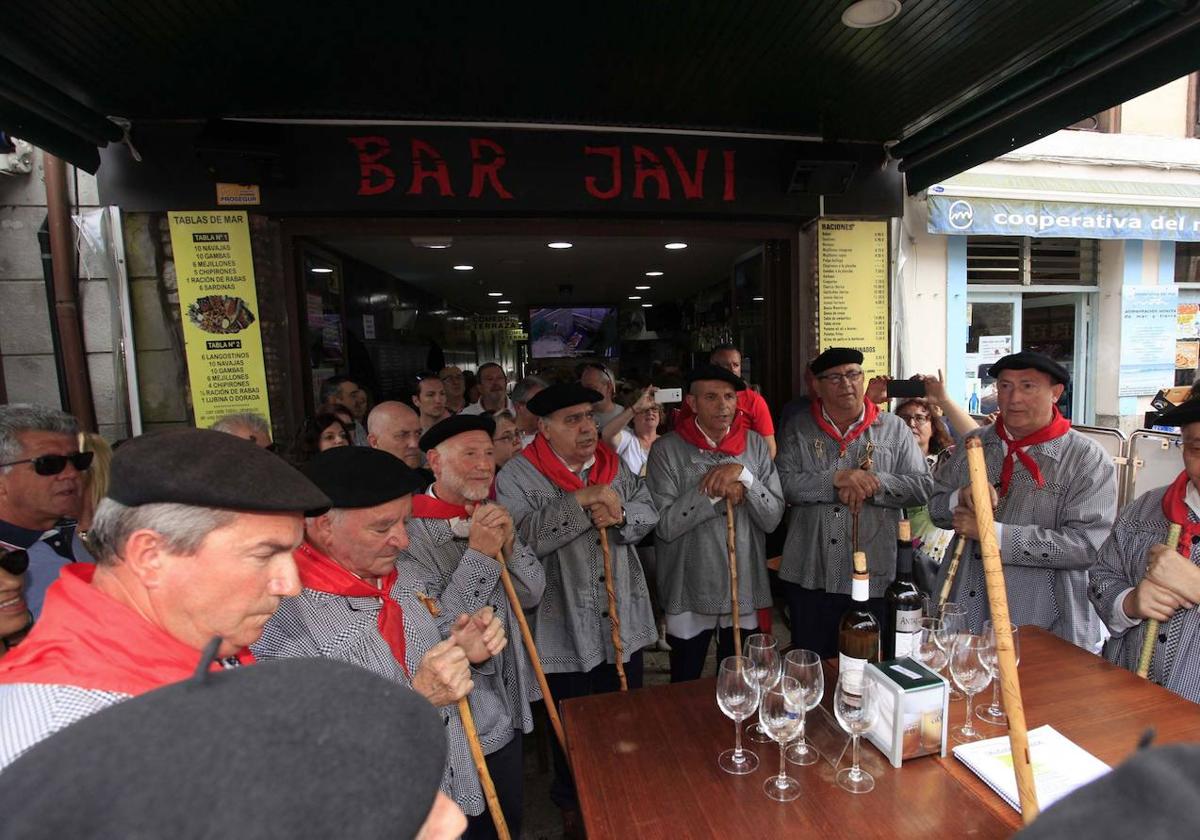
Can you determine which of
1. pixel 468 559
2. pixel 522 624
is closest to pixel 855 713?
pixel 522 624

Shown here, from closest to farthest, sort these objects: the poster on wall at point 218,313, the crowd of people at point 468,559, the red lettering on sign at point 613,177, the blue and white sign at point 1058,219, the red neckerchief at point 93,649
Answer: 1. the crowd of people at point 468,559
2. the red neckerchief at point 93,649
3. the poster on wall at point 218,313
4. the red lettering on sign at point 613,177
5. the blue and white sign at point 1058,219

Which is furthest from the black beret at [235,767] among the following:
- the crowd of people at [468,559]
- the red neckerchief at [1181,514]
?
the red neckerchief at [1181,514]

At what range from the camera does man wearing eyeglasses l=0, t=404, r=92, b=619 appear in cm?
224

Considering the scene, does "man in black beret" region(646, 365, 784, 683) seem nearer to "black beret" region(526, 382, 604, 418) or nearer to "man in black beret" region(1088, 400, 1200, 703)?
"black beret" region(526, 382, 604, 418)

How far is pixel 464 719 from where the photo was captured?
1949 mm

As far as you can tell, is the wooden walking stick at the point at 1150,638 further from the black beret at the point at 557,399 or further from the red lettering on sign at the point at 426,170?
the red lettering on sign at the point at 426,170

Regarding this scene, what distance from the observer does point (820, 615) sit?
355 cm

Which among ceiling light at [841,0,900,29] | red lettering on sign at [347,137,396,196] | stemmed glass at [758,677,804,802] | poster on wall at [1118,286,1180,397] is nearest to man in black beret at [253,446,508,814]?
stemmed glass at [758,677,804,802]

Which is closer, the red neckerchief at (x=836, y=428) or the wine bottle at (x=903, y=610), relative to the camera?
the wine bottle at (x=903, y=610)

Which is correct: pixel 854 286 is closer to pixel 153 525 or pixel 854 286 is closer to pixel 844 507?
pixel 844 507

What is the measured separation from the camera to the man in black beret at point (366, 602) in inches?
71.1

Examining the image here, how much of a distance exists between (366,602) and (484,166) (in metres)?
3.12

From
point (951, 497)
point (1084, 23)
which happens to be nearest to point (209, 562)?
point (951, 497)

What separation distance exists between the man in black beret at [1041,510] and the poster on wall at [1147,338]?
16.7 feet
